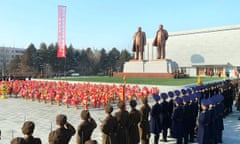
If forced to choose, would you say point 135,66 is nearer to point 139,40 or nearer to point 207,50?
point 139,40

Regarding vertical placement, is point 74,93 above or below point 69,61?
below

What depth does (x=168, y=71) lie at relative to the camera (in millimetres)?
25938

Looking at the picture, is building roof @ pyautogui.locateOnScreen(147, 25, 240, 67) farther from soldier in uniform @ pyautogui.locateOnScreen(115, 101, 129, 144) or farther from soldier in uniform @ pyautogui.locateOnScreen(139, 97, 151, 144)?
soldier in uniform @ pyautogui.locateOnScreen(115, 101, 129, 144)

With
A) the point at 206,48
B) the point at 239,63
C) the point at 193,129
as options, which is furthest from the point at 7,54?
the point at 193,129

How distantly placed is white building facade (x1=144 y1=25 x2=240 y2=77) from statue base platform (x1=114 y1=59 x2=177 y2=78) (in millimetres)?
18701

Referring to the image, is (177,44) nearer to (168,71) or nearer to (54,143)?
(168,71)

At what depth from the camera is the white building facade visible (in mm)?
43875

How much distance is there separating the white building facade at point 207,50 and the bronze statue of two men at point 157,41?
1892 cm

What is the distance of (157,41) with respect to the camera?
26922mm

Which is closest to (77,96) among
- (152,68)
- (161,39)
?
(152,68)

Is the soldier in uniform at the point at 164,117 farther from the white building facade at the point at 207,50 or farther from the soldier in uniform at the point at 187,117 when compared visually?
the white building facade at the point at 207,50

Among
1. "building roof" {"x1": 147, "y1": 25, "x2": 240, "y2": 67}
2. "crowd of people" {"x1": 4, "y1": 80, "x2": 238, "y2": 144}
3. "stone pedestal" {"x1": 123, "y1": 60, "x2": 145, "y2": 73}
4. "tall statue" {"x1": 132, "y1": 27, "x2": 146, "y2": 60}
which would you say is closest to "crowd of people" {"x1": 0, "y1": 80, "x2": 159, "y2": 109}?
"crowd of people" {"x1": 4, "y1": 80, "x2": 238, "y2": 144}

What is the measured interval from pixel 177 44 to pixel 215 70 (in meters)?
10.3

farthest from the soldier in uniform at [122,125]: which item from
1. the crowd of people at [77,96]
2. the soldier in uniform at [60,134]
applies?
the crowd of people at [77,96]
